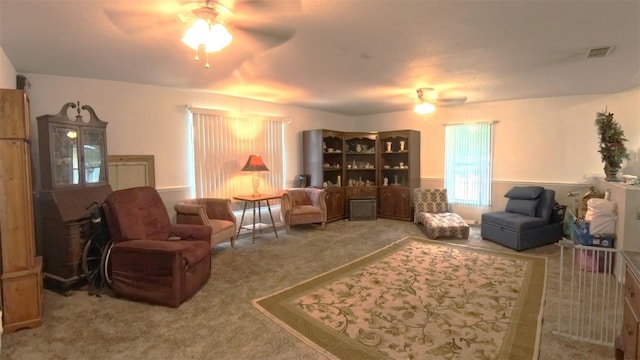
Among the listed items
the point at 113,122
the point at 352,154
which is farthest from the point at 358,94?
the point at 113,122

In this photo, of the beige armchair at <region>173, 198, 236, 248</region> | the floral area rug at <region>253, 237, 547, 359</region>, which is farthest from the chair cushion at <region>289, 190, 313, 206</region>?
the floral area rug at <region>253, 237, 547, 359</region>

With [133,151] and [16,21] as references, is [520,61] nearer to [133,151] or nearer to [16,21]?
[16,21]

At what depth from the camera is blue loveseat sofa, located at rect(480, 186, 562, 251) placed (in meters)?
4.48

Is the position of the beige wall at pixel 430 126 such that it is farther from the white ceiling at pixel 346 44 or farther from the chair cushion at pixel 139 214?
the chair cushion at pixel 139 214

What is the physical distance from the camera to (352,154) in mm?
7211

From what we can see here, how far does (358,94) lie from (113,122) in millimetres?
3573

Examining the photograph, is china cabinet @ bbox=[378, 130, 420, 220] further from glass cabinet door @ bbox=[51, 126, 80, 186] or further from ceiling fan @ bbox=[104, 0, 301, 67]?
glass cabinet door @ bbox=[51, 126, 80, 186]

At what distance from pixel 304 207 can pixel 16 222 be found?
394cm

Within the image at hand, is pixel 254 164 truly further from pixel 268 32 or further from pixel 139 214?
pixel 268 32

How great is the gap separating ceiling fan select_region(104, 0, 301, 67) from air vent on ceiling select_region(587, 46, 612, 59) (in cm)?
291

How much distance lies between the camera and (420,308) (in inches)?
110

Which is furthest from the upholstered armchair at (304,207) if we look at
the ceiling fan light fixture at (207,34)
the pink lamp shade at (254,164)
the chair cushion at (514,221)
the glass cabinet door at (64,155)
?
the ceiling fan light fixture at (207,34)

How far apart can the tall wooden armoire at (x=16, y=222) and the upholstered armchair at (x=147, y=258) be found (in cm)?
60

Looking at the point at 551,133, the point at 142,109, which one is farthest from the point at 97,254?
the point at 551,133
